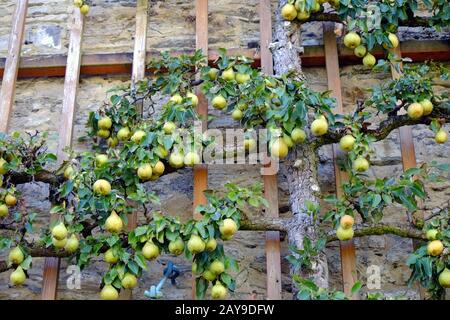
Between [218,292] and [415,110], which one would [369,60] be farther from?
[218,292]

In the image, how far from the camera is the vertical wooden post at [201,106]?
301cm

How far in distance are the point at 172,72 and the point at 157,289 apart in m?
0.98

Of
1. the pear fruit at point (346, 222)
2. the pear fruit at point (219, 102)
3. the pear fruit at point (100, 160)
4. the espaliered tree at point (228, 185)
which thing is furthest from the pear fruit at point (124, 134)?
the pear fruit at point (346, 222)

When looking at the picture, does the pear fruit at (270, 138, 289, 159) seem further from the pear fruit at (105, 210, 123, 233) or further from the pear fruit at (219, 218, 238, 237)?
the pear fruit at (105, 210, 123, 233)

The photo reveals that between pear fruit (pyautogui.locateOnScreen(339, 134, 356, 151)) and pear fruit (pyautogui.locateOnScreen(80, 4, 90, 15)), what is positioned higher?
pear fruit (pyautogui.locateOnScreen(80, 4, 90, 15))

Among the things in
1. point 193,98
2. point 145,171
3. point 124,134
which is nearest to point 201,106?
point 193,98

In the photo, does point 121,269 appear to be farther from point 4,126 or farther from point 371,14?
point 371,14

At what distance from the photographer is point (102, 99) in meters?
3.48

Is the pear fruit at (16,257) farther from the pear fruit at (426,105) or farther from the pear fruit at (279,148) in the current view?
the pear fruit at (426,105)

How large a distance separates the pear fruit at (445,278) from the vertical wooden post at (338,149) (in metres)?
0.34

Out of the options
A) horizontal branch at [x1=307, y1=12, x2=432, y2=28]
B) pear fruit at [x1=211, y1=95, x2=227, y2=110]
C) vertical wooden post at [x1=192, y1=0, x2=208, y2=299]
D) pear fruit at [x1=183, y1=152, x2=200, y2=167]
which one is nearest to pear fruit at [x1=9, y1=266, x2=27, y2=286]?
vertical wooden post at [x1=192, y1=0, x2=208, y2=299]

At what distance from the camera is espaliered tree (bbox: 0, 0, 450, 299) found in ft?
8.98
